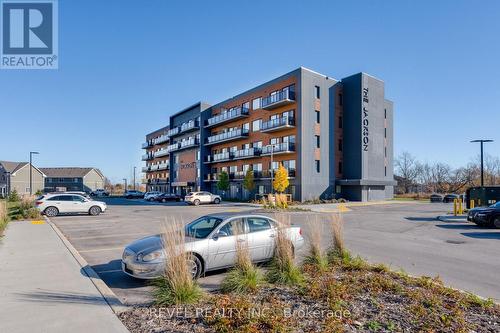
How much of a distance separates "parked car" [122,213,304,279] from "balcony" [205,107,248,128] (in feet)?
135

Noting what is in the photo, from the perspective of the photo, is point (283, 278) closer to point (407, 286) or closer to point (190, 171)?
point (407, 286)

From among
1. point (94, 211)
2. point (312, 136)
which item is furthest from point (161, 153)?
point (94, 211)

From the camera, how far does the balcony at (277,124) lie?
39.9 m

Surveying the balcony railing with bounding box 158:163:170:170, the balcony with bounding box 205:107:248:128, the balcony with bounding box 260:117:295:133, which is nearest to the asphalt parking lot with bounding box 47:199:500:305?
the balcony with bounding box 260:117:295:133

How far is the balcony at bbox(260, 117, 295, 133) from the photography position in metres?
39.9

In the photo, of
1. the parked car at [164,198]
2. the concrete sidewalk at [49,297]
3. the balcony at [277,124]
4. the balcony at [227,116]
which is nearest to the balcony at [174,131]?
the balcony at [227,116]

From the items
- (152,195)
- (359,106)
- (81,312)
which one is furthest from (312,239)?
(152,195)

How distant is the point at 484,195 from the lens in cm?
2309

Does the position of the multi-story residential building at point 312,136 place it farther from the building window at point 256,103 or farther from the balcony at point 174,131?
the balcony at point 174,131

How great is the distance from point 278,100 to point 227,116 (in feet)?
39.8

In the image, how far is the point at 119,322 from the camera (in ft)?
15.0

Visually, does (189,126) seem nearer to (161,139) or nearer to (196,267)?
(161,139)

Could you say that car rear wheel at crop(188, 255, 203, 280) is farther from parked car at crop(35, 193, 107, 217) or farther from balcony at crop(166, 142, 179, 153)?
balcony at crop(166, 142, 179, 153)

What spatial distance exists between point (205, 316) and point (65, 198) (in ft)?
75.1
